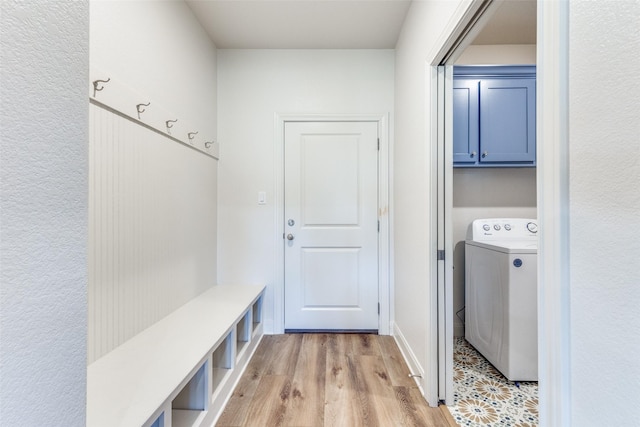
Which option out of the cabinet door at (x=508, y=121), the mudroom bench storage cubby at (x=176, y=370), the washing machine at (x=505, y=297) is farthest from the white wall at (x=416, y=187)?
the mudroom bench storage cubby at (x=176, y=370)

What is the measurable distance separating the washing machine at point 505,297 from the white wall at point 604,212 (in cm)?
126

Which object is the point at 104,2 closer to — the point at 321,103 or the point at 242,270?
the point at 321,103

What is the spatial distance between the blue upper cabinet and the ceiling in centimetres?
36

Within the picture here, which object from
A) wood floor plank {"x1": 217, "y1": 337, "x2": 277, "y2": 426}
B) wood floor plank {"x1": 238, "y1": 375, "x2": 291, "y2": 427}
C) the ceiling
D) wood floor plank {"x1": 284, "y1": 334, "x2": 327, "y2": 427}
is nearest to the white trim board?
wood floor plank {"x1": 284, "y1": 334, "x2": 327, "y2": 427}

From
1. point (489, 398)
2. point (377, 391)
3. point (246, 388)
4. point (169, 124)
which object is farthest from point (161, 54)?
point (489, 398)

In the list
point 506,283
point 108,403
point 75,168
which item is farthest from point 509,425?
point 75,168

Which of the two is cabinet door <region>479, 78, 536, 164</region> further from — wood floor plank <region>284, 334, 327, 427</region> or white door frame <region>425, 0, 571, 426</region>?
wood floor plank <region>284, 334, 327, 427</region>

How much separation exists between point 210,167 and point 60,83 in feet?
6.67

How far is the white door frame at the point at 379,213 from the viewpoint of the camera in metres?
2.64

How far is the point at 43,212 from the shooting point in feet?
1.80

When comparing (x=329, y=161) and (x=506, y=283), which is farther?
(x=329, y=161)

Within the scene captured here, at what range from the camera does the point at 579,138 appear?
2.15 feet

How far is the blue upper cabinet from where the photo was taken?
2291 mm

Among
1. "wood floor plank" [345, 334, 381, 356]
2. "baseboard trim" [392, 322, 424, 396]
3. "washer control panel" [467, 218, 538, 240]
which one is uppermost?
"washer control panel" [467, 218, 538, 240]
